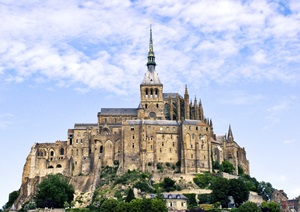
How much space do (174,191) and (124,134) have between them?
1734 cm

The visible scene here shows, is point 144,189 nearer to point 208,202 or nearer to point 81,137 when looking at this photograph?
point 208,202

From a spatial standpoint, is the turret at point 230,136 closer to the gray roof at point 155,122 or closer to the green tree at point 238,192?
the gray roof at point 155,122

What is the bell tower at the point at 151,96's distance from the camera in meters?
133

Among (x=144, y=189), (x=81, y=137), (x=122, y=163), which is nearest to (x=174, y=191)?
(x=144, y=189)

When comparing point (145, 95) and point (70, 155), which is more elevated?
point (145, 95)

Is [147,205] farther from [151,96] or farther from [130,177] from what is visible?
[151,96]

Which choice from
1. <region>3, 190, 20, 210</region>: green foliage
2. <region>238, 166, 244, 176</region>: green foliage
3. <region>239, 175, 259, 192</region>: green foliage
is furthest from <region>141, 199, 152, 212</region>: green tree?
<region>3, 190, 20, 210</region>: green foliage

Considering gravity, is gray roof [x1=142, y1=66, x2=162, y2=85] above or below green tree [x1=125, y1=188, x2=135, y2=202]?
above

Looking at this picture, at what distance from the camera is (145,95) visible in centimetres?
13612

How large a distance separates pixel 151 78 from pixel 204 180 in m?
31.9

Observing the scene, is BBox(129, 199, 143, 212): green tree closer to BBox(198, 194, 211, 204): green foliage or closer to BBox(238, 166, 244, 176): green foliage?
BBox(198, 194, 211, 204): green foliage

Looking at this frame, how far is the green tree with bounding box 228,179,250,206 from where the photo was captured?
108 m

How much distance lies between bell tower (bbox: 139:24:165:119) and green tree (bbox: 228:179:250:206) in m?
28.9

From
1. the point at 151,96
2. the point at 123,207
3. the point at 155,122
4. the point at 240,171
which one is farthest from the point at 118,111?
the point at 123,207
